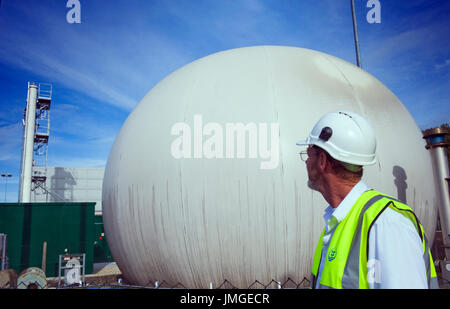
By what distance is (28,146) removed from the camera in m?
25.4

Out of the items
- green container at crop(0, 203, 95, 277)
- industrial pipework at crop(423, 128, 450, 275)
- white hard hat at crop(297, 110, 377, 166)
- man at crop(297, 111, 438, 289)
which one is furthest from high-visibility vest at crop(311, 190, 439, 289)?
green container at crop(0, 203, 95, 277)

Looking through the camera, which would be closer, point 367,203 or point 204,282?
point 367,203

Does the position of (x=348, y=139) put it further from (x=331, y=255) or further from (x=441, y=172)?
(x=441, y=172)

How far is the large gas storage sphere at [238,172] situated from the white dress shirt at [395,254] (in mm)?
4388

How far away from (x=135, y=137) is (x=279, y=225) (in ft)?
12.4

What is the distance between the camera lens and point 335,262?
1699mm

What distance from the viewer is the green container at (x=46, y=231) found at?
12164 mm

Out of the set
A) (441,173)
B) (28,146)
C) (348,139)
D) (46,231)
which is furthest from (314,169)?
(28,146)

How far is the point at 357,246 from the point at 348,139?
2.25 feet

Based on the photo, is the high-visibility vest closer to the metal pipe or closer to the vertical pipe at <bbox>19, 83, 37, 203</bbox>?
the metal pipe
